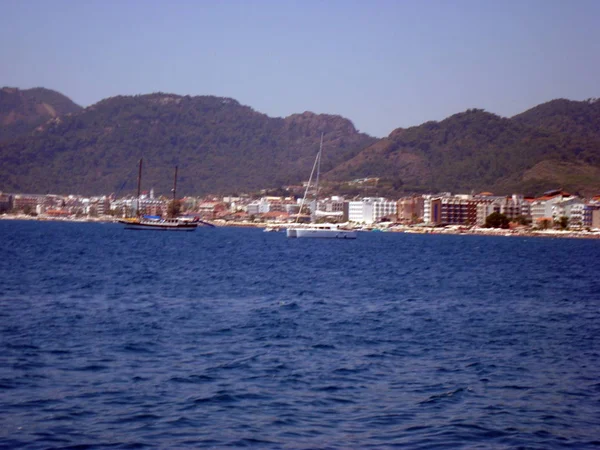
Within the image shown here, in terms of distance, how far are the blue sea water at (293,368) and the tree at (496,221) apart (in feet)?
360

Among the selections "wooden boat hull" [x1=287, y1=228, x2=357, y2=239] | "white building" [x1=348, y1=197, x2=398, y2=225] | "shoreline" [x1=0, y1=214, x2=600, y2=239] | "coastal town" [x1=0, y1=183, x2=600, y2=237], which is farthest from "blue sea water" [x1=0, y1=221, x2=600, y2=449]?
"white building" [x1=348, y1=197, x2=398, y2=225]

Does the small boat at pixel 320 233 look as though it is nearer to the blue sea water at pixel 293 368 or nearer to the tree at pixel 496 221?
the tree at pixel 496 221

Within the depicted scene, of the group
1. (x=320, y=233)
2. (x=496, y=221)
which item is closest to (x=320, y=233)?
(x=320, y=233)

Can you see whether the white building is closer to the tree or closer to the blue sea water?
the tree

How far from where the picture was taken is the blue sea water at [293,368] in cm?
1041

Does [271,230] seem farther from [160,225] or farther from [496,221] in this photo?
[496,221]

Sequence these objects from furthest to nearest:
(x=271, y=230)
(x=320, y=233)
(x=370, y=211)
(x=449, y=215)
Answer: (x=370, y=211) → (x=449, y=215) → (x=271, y=230) → (x=320, y=233)

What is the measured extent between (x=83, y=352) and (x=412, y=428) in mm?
6822

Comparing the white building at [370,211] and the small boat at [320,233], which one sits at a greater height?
the white building at [370,211]

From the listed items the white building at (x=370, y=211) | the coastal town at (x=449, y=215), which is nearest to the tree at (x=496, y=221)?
the coastal town at (x=449, y=215)

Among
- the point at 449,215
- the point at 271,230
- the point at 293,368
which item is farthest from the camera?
the point at 449,215

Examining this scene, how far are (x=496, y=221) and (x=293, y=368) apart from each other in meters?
126

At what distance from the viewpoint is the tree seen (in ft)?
446

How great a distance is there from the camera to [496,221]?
448 ft
